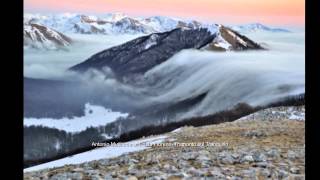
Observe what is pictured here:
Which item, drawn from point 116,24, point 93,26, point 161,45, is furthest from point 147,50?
point 93,26

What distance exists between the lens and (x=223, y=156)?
4.71 m


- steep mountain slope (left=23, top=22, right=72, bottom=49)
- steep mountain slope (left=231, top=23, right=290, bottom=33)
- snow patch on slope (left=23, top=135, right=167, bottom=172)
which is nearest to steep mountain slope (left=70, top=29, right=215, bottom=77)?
steep mountain slope (left=231, top=23, right=290, bottom=33)

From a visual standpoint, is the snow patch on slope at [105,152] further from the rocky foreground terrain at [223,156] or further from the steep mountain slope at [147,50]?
the steep mountain slope at [147,50]

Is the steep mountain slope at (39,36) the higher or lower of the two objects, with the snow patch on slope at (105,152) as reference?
higher

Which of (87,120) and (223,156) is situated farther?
(87,120)

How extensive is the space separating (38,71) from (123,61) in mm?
739

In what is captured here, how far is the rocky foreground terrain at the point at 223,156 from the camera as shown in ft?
14.6

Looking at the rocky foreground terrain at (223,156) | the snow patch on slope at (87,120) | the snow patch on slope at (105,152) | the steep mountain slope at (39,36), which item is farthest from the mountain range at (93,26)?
the snow patch on slope at (105,152)

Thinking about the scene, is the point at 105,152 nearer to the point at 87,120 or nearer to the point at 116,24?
the point at 87,120

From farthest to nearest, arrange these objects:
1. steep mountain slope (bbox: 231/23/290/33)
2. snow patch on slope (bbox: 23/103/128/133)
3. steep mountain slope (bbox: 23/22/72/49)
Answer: steep mountain slope (bbox: 231/23/290/33) < snow patch on slope (bbox: 23/103/128/133) < steep mountain slope (bbox: 23/22/72/49)

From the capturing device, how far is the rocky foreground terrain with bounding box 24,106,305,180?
176 inches

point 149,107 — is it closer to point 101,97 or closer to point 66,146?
point 101,97

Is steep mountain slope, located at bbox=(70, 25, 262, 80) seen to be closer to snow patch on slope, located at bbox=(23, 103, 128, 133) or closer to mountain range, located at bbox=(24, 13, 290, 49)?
mountain range, located at bbox=(24, 13, 290, 49)
